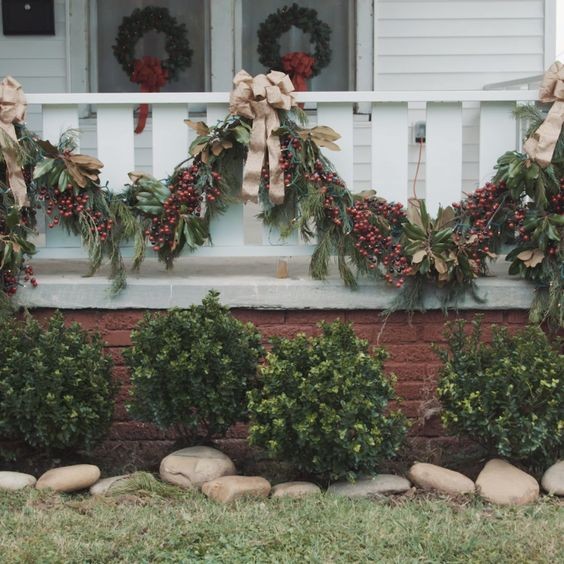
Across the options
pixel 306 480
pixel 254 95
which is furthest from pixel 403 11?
pixel 306 480

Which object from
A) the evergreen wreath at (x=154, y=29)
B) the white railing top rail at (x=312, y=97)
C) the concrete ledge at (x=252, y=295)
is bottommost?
the concrete ledge at (x=252, y=295)

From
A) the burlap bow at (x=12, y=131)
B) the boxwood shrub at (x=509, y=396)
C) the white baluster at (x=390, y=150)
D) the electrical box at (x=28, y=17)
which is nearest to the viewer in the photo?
the boxwood shrub at (x=509, y=396)

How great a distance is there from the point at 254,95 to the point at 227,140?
0.25 m

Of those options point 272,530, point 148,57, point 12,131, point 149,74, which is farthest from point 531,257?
point 148,57

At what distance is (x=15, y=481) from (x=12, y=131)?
1.56 metres

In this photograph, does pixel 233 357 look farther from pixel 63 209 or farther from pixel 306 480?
pixel 63 209

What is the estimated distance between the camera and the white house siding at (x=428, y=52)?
755 cm

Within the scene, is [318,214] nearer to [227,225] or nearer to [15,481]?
[227,225]

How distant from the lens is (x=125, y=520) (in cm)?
403

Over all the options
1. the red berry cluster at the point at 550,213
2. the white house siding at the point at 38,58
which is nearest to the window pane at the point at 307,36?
the white house siding at the point at 38,58

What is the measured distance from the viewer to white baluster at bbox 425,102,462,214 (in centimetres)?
510

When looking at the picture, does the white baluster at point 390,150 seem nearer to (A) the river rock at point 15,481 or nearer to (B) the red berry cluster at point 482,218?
(B) the red berry cluster at point 482,218

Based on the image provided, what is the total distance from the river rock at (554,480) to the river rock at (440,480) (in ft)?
1.05

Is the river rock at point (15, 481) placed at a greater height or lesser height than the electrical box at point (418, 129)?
lesser
